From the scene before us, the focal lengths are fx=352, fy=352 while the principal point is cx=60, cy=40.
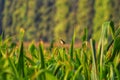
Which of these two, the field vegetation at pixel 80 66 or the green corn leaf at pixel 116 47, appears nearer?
the field vegetation at pixel 80 66

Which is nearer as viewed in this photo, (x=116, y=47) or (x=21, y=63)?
(x=21, y=63)

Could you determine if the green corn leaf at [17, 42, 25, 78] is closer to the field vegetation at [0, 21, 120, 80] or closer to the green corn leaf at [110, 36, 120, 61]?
the field vegetation at [0, 21, 120, 80]

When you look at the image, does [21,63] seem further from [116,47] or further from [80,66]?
[116,47]

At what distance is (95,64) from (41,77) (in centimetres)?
25

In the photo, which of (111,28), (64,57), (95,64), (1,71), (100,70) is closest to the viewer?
(1,71)

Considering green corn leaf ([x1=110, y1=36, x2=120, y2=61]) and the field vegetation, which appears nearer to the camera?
the field vegetation

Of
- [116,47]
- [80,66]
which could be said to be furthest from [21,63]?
[116,47]

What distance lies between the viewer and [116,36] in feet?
5.93

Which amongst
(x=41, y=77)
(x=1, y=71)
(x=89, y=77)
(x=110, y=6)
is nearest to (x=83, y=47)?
(x=89, y=77)

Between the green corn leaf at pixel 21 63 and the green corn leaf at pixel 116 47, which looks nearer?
the green corn leaf at pixel 21 63

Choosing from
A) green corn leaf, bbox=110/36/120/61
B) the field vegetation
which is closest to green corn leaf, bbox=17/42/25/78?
the field vegetation

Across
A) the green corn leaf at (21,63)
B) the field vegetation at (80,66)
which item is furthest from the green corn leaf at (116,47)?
the green corn leaf at (21,63)

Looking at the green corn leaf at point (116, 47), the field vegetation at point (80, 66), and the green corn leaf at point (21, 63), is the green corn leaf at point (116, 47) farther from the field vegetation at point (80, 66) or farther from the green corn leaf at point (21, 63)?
the green corn leaf at point (21, 63)

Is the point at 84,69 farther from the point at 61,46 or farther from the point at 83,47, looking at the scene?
the point at 61,46
